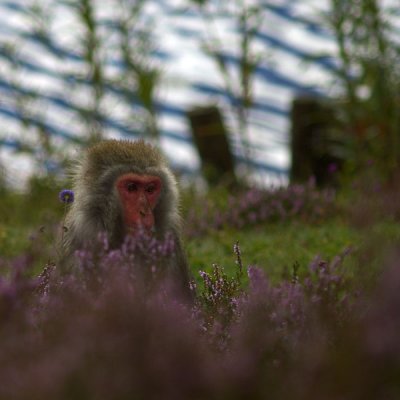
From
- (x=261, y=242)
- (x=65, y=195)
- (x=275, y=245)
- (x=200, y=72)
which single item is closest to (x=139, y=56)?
(x=261, y=242)

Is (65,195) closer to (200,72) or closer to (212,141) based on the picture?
(212,141)

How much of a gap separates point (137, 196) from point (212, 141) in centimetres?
778

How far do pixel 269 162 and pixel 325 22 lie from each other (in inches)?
243

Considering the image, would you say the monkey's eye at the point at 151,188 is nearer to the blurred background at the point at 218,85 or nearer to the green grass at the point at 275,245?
the green grass at the point at 275,245

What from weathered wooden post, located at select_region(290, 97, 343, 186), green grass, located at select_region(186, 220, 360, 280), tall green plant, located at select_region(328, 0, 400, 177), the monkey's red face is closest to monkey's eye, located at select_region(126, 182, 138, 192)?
the monkey's red face

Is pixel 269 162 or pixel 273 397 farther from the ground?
pixel 269 162

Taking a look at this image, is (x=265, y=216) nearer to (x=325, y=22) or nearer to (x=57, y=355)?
(x=325, y=22)

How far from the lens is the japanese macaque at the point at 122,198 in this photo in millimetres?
4582

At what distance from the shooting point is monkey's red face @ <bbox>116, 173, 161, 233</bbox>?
15.1ft

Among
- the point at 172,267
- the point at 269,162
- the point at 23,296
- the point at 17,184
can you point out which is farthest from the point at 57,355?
the point at 269,162

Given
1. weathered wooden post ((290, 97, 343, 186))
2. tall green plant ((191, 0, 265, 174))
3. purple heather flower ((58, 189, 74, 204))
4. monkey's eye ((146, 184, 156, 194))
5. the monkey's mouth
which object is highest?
tall green plant ((191, 0, 265, 174))

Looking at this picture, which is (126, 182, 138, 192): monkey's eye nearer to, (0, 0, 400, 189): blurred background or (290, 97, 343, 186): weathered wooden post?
(0, 0, 400, 189): blurred background

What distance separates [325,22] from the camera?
9.08 meters

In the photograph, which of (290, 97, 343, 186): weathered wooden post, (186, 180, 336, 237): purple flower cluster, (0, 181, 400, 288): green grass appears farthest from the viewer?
(290, 97, 343, 186): weathered wooden post
